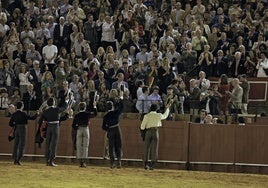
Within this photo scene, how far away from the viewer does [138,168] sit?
22.2 meters

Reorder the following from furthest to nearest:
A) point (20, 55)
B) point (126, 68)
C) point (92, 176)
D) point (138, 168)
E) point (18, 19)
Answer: point (18, 19) → point (20, 55) → point (126, 68) → point (138, 168) → point (92, 176)

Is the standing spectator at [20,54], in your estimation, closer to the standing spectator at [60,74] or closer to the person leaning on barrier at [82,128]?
the standing spectator at [60,74]

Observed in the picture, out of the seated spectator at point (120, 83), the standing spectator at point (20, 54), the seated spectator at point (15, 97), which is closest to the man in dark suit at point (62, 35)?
the standing spectator at point (20, 54)

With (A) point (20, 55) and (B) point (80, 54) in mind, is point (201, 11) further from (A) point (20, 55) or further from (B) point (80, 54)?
(A) point (20, 55)

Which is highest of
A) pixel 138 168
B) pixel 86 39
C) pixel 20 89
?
pixel 86 39

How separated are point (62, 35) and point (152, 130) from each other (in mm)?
6349

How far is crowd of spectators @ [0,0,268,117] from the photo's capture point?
75.5 ft

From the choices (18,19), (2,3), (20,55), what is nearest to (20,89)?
(20,55)

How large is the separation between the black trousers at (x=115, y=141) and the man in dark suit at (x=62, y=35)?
19.6ft

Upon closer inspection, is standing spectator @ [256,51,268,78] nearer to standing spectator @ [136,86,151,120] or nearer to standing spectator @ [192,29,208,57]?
standing spectator @ [192,29,208,57]

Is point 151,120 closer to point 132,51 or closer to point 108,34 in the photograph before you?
point 132,51

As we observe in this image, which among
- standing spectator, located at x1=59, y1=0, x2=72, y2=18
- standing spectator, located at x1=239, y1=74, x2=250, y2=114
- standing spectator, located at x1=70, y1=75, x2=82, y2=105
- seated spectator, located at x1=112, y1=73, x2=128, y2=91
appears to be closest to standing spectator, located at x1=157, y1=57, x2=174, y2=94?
seated spectator, located at x1=112, y1=73, x2=128, y2=91

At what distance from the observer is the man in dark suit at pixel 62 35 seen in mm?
26094

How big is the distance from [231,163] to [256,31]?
4.52 m
